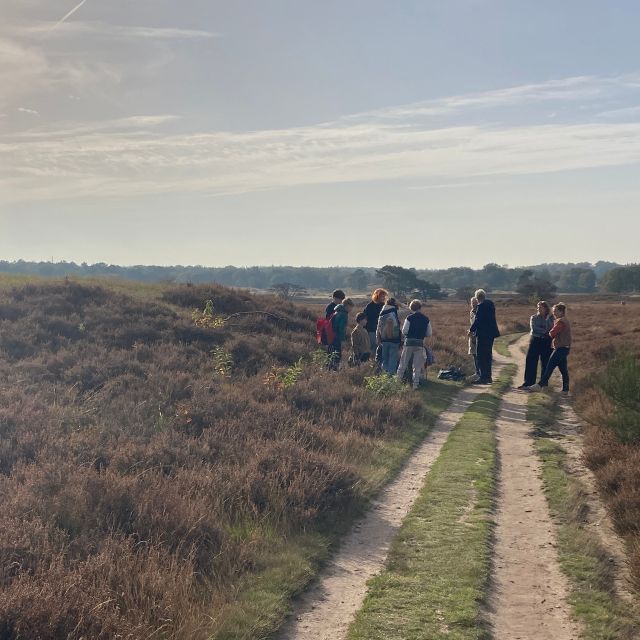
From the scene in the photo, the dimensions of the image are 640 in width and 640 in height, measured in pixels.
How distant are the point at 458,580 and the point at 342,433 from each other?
496 cm

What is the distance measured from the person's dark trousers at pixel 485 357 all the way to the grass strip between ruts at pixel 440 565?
6847mm

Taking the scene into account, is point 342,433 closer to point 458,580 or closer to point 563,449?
point 563,449

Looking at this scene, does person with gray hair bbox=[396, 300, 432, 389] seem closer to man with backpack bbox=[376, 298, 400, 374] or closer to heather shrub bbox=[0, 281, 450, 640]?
man with backpack bbox=[376, 298, 400, 374]

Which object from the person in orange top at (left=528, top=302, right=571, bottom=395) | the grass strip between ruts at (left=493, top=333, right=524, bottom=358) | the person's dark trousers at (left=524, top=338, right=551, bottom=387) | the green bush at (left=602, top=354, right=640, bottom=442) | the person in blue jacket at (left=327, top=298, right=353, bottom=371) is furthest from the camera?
the grass strip between ruts at (left=493, top=333, right=524, bottom=358)

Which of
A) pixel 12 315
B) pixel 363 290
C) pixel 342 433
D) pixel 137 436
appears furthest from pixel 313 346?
pixel 363 290

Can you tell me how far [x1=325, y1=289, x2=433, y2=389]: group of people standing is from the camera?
14347 mm

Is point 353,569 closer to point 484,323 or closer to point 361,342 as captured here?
point 361,342

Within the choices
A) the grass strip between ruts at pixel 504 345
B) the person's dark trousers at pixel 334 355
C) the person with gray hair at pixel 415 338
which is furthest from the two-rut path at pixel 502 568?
the grass strip between ruts at pixel 504 345

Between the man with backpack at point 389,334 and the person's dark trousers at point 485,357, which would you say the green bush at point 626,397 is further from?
the person's dark trousers at point 485,357

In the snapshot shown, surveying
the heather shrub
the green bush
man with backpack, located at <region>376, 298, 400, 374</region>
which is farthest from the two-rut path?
man with backpack, located at <region>376, 298, 400, 374</region>

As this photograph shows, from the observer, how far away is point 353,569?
5715 mm

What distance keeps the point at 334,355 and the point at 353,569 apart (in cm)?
1008

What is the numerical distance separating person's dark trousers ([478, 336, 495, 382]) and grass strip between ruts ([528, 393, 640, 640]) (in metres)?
6.57

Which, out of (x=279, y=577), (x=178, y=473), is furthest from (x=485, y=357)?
(x=279, y=577)
